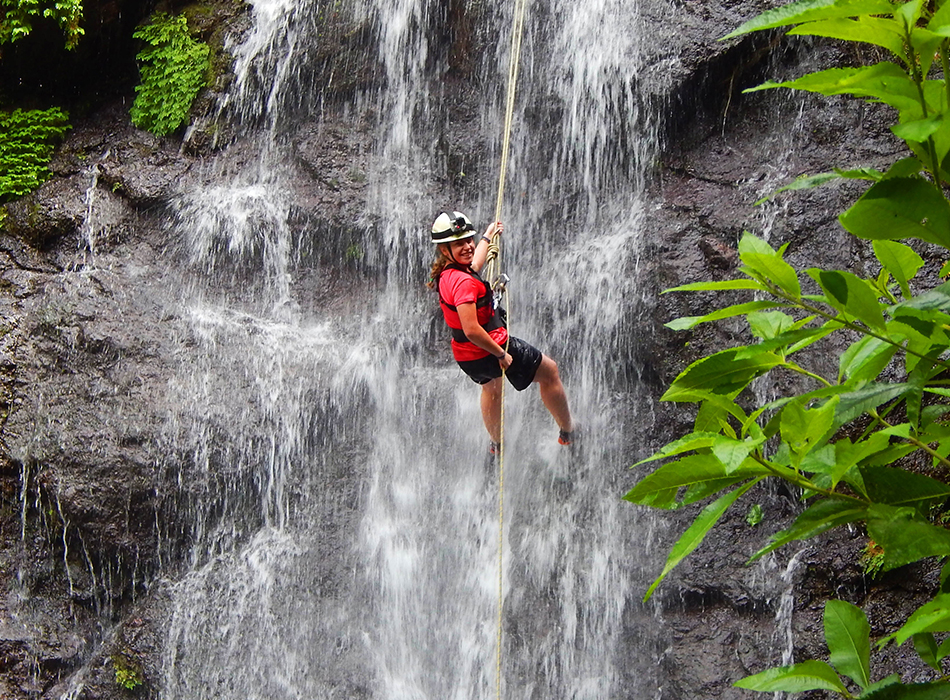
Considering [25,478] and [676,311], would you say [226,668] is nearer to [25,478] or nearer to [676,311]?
[25,478]

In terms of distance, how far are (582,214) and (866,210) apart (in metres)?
5.93

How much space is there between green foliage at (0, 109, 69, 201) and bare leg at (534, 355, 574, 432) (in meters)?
5.01

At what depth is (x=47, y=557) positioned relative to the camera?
639 centimetres

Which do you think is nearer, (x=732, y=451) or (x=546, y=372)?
(x=732, y=451)

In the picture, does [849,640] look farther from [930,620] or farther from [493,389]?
[493,389]

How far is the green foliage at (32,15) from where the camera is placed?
7.47m

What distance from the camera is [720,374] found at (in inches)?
63.2

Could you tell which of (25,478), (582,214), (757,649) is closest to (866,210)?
(757,649)

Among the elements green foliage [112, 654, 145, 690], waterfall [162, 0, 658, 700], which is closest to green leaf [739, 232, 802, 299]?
waterfall [162, 0, 658, 700]

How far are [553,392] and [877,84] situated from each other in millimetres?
4643

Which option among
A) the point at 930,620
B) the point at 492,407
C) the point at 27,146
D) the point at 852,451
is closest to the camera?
the point at 930,620

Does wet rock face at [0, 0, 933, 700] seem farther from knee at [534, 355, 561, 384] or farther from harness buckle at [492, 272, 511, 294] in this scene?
harness buckle at [492, 272, 511, 294]

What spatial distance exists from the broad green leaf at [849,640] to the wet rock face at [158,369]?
400 centimetres

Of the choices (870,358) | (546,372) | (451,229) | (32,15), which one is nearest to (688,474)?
(870,358)
